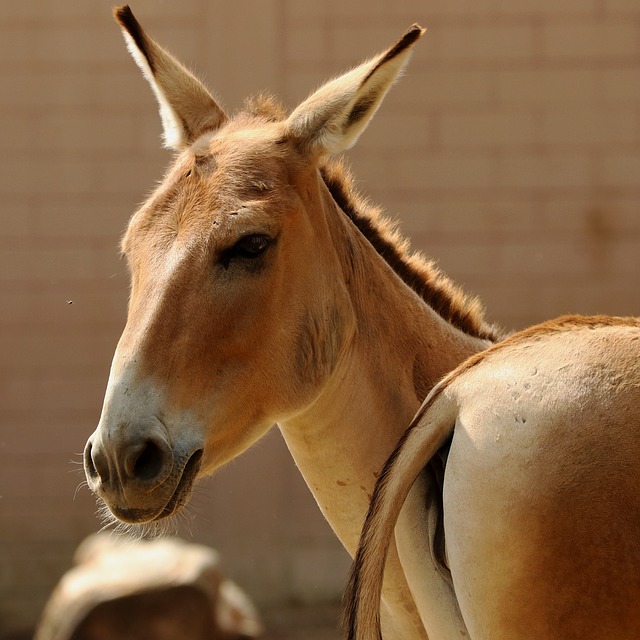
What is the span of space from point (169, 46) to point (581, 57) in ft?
8.52

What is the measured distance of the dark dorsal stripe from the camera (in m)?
3.23

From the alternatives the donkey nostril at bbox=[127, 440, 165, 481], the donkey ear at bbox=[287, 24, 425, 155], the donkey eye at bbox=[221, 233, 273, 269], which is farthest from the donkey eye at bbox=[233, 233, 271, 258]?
the donkey nostril at bbox=[127, 440, 165, 481]

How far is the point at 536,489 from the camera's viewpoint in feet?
6.61

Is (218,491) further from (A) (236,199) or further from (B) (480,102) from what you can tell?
(A) (236,199)

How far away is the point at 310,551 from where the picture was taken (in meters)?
7.14

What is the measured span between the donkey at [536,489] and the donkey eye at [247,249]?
592 millimetres

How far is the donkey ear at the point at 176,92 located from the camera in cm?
311

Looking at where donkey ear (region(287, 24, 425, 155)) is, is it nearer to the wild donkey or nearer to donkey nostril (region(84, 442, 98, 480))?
the wild donkey

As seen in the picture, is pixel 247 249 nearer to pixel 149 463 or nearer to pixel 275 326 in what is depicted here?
pixel 275 326

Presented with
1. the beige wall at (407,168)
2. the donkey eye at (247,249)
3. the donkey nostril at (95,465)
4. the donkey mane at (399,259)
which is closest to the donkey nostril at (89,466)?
the donkey nostril at (95,465)

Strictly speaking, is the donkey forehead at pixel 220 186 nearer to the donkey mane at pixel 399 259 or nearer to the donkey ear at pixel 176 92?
the donkey ear at pixel 176 92

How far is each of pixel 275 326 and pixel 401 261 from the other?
26.1 inches

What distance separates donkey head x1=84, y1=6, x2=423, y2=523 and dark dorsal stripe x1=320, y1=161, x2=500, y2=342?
200 mm

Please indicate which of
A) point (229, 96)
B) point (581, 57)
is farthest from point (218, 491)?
point (581, 57)
